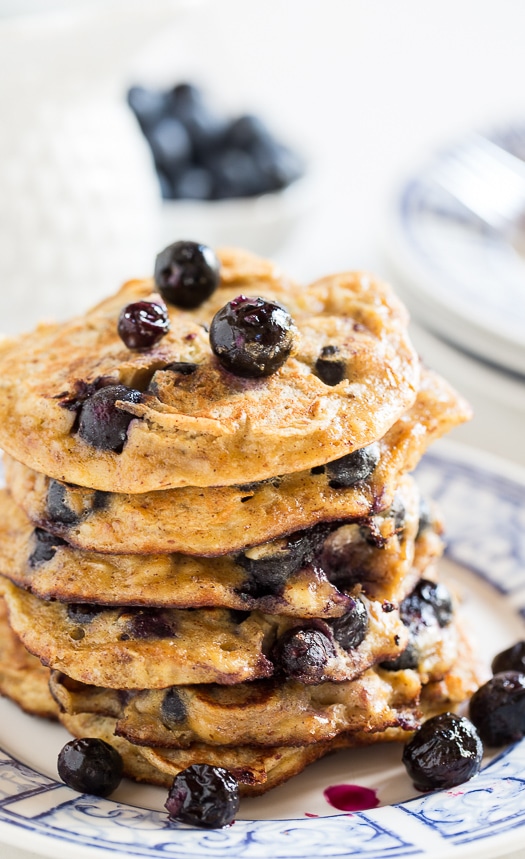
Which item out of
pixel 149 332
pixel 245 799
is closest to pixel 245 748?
pixel 245 799

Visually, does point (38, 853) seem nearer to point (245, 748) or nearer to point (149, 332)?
point (245, 748)

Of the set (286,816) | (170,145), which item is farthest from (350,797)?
(170,145)

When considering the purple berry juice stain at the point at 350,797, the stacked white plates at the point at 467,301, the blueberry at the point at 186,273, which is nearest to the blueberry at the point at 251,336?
the blueberry at the point at 186,273

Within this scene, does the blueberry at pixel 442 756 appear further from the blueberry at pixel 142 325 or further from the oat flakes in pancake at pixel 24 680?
the blueberry at pixel 142 325

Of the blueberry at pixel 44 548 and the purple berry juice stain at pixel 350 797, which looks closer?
the purple berry juice stain at pixel 350 797

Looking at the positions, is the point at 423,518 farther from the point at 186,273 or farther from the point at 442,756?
the point at 186,273
